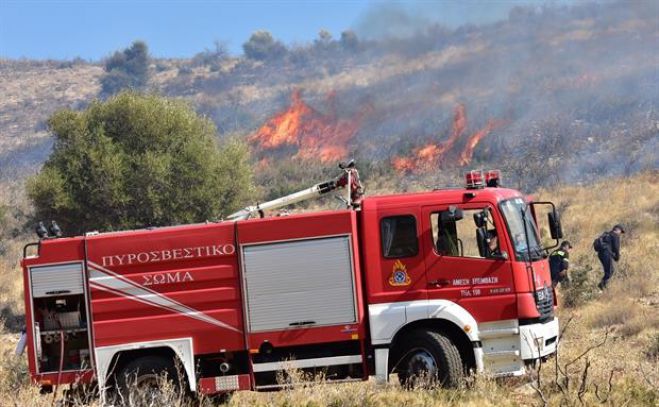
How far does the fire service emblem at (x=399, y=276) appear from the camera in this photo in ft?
33.0

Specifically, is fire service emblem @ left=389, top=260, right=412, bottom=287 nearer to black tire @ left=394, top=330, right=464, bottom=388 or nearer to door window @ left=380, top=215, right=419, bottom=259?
door window @ left=380, top=215, right=419, bottom=259

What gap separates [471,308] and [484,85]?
166 ft

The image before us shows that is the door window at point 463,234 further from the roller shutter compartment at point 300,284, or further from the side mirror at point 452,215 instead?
the roller shutter compartment at point 300,284

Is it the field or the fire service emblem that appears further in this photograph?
the fire service emblem

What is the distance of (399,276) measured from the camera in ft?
33.1

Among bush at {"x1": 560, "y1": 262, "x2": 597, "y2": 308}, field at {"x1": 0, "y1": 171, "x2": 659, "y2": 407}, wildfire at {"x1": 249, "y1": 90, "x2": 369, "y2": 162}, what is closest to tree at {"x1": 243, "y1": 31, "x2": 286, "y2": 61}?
wildfire at {"x1": 249, "y1": 90, "x2": 369, "y2": 162}

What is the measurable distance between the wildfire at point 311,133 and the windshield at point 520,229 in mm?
42031

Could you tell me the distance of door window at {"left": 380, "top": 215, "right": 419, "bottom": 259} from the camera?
10148 mm

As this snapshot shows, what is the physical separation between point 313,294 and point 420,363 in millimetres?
1549

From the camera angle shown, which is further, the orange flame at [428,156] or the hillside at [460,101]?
the orange flame at [428,156]

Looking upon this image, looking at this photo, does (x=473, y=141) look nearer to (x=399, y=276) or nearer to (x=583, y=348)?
(x=583, y=348)

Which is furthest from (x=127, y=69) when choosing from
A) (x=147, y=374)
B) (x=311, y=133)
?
(x=147, y=374)

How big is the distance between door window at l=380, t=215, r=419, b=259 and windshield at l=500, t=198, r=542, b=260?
1.15 m

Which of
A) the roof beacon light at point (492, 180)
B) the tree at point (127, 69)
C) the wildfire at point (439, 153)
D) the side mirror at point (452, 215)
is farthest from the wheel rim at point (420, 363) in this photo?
the tree at point (127, 69)
